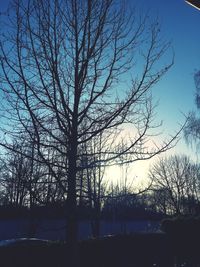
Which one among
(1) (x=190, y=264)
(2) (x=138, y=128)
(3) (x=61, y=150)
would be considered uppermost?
(2) (x=138, y=128)

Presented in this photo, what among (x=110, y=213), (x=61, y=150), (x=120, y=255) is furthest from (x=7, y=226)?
(x=61, y=150)

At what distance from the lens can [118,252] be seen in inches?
429

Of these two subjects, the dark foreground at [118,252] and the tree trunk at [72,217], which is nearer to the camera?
the tree trunk at [72,217]

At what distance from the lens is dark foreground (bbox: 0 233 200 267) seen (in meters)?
9.10

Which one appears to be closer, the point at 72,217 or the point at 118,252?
the point at 72,217

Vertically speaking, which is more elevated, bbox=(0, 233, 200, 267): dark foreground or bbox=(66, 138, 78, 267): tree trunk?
bbox=(66, 138, 78, 267): tree trunk

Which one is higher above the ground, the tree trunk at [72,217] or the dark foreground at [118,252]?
the tree trunk at [72,217]

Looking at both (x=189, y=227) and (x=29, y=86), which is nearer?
(x=29, y=86)

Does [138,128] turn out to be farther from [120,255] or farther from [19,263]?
[120,255]

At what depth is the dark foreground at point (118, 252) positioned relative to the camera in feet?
29.9

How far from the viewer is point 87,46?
18.0 ft

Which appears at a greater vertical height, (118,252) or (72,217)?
(72,217)

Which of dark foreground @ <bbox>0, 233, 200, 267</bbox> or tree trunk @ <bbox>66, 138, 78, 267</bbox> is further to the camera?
dark foreground @ <bbox>0, 233, 200, 267</bbox>

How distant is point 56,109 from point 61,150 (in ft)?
2.79
